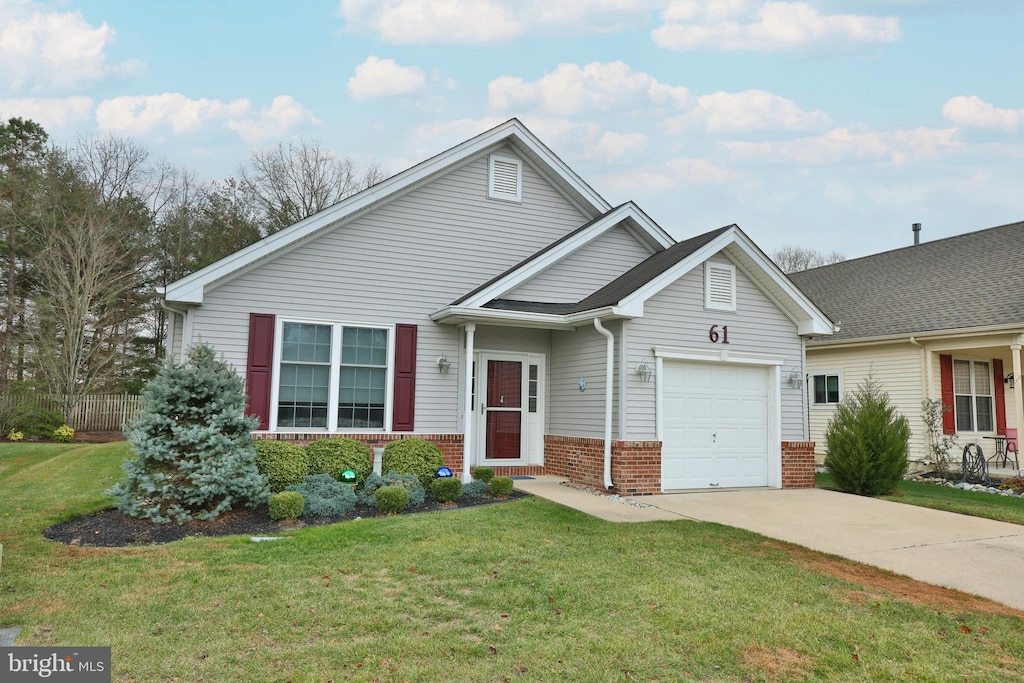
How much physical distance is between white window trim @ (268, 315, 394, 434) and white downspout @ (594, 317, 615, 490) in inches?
140

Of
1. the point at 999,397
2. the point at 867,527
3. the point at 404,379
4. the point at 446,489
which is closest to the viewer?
the point at 867,527

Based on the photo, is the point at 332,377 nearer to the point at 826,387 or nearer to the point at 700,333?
the point at 700,333

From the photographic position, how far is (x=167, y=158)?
90.1 feet

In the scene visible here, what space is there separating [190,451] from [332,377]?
3052mm

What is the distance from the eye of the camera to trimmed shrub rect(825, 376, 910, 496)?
37.2ft

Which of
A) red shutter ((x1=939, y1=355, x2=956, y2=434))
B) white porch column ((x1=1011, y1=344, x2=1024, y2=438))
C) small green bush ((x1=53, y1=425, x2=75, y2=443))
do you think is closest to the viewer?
white porch column ((x1=1011, y1=344, x2=1024, y2=438))

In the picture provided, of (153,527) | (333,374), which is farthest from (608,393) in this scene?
(153,527)

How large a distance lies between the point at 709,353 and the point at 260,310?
748 cm

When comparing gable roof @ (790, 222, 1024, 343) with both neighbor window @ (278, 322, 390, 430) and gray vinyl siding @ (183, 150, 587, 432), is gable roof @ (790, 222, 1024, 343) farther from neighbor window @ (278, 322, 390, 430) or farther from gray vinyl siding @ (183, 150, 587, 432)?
neighbor window @ (278, 322, 390, 430)

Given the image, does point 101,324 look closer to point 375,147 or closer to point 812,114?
point 375,147

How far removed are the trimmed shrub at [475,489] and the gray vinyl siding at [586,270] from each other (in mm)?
3411

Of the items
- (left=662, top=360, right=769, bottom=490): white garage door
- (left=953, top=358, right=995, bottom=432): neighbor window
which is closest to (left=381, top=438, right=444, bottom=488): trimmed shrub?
(left=662, top=360, right=769, bottom=490): white garage door

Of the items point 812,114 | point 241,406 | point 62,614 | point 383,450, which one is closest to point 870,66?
point 812,114

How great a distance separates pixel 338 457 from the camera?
973 centimetres
